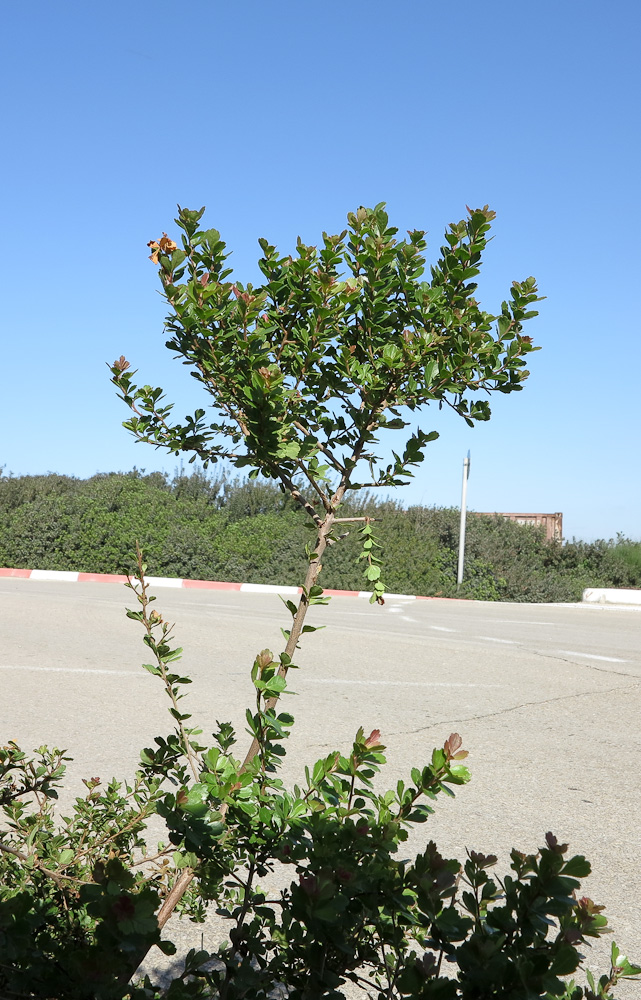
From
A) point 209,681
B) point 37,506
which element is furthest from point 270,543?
point 209,681

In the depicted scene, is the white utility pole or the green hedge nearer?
the green hedge

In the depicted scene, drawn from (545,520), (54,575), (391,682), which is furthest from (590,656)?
(545,520)

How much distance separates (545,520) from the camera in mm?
24219

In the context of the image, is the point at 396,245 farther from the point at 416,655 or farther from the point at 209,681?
the point at 416,655

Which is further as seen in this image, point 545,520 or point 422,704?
point 545,520

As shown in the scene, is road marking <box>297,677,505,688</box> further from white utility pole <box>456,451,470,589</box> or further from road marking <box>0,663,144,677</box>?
white utility pole <box>456,451,470,589</box>

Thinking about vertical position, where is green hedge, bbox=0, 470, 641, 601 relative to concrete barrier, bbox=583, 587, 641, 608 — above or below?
above

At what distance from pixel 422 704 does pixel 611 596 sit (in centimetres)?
1581

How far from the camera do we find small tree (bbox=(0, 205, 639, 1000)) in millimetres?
1375

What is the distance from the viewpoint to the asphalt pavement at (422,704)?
4012 millimetres

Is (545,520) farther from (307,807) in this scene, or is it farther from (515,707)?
(307,807)

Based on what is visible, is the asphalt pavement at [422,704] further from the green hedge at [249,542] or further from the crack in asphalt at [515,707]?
the green hedge at [249,542]

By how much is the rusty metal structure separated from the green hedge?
36 cm

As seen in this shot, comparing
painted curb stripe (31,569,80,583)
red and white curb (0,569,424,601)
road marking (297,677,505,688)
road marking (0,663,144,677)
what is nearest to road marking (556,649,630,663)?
road marking (297,677,505,688)
